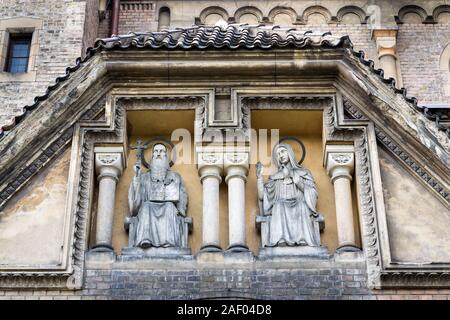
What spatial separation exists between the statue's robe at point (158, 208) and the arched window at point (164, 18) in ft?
22.6

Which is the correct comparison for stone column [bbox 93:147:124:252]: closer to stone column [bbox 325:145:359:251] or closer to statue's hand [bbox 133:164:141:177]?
statue's hand [bbox 133:164:141:177]

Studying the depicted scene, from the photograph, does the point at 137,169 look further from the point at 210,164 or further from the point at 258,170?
the point at 258,170

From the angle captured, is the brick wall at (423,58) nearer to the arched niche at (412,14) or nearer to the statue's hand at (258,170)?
the arched niche at (412,14)

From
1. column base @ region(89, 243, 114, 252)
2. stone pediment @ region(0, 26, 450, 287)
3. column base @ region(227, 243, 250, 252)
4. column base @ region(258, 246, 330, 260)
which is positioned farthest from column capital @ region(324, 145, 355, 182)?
column base @ region(89, 243, 114, 252)

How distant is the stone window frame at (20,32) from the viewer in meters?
17.2

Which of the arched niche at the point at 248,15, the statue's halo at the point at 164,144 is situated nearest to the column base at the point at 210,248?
the statue's halo at the point at 164,144

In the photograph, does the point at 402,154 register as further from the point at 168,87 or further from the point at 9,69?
the point at 9,69

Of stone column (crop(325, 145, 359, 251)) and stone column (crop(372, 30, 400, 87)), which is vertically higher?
stone column (crop(372, 30, 400, 87))

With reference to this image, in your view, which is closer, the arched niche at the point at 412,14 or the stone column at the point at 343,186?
the stone column at the point at 343,186

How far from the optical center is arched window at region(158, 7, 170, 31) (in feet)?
64.0

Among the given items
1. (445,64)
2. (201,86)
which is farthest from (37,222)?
(445,64)

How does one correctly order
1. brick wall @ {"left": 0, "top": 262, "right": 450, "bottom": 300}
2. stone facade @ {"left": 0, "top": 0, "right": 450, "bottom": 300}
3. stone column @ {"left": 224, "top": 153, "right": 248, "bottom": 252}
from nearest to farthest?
brick wall @ {"left": 0, "top": 262, "right": 450, "bottom": 300}
stone facade @ {"left": 0, "top": 0, "right": 450, "bottom": 300}
stone column @ {"left": 224, "top": 153, "right": 248, "bottom": 252}

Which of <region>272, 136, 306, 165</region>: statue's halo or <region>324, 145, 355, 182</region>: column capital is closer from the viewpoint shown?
<region>324, 145, 355, 182</region>: column capital
